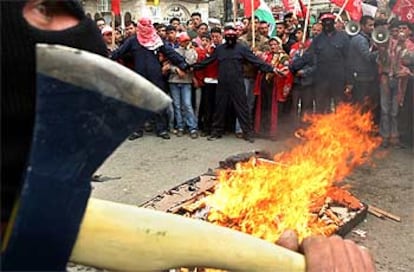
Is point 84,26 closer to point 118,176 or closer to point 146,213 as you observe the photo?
point 146,213

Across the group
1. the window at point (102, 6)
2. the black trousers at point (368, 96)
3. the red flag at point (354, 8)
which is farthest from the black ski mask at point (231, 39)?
the window at point (102, 6)

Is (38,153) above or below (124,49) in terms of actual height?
above

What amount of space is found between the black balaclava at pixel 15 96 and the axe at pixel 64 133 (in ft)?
0.19

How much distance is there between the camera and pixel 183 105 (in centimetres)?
914

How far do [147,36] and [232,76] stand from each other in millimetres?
1448

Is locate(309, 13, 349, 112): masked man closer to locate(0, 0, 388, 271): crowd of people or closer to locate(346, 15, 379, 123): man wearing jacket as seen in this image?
locate(346, 15, 379, 123): man wearing jacket

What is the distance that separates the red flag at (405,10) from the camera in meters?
8.33

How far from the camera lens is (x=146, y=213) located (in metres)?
1.20

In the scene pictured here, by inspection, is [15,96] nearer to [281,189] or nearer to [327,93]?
[281,189]

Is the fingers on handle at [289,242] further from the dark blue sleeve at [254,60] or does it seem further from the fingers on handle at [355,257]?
the dark blue sleeve at [254,60]

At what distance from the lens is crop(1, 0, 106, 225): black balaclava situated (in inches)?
37.4

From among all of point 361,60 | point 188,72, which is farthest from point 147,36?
point 361,60

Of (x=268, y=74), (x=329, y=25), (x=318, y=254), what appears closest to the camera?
(x=318, y=254)

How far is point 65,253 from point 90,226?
5.1 inches
